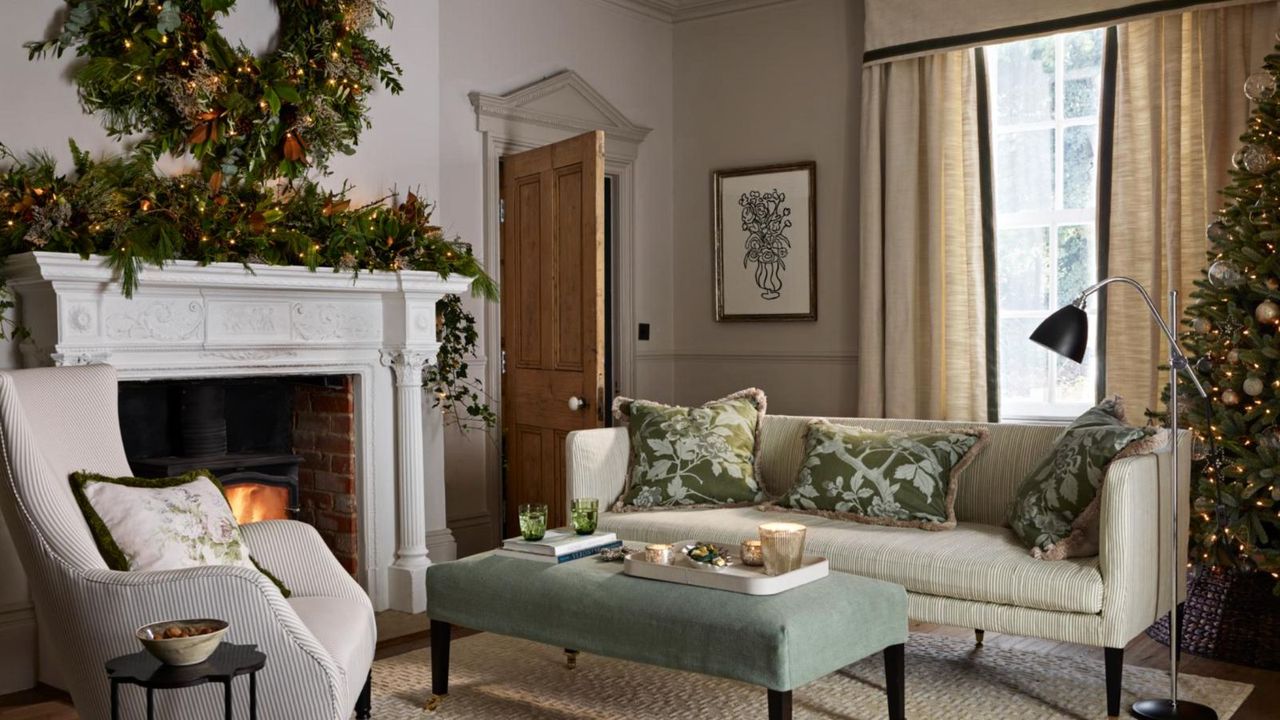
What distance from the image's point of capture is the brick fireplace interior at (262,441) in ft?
13.4

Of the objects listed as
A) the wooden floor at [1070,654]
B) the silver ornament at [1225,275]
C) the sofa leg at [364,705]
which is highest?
the silver ornament at [1225,275]

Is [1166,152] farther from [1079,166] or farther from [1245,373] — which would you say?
[1245,373]

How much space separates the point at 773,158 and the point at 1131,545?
3.49 m

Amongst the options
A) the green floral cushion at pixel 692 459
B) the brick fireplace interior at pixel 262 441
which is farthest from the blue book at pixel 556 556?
the brick fireplace interior at pixel 262 441

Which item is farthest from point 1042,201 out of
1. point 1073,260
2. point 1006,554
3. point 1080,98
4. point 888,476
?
point 1006,554

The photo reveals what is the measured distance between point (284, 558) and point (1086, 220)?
3933 mm

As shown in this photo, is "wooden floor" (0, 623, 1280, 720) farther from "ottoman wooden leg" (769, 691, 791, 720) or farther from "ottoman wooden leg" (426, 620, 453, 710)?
"ottoman wooden leg" (769, 691, 791, 720)

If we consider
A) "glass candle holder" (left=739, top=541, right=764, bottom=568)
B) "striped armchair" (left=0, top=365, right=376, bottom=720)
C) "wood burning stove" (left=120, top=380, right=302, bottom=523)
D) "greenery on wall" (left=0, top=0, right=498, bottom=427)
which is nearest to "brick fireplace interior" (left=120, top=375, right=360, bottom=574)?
"wood burning stove" (left=120, top=380, right=302, bottom=523)

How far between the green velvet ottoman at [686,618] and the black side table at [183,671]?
984 millimetres

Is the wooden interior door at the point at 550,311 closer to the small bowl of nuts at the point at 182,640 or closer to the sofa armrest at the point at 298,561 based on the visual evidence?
the sofa armrest at the point at 298,561

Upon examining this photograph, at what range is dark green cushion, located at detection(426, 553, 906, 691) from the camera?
2758 mm

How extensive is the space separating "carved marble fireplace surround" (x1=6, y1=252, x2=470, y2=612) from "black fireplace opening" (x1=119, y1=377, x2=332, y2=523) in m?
0.24

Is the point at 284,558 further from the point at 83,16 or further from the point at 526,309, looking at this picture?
the point at 526,309

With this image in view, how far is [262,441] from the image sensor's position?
453 centimetres
